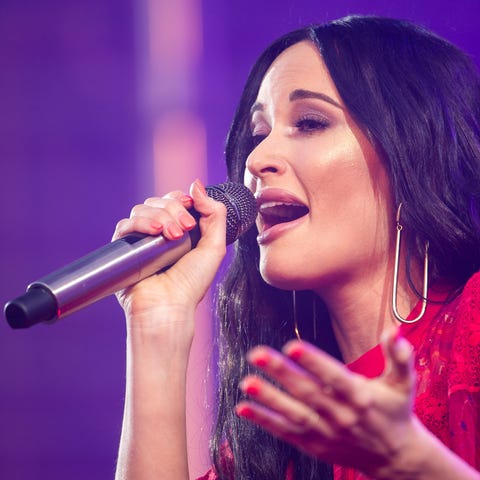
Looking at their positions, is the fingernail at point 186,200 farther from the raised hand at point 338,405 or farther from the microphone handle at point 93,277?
the raised hand at point 338,405

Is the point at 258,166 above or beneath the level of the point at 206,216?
above

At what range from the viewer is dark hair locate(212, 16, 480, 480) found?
1.62 metres

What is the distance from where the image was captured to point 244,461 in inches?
70.3

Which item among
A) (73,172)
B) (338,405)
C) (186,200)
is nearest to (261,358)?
(338,405)

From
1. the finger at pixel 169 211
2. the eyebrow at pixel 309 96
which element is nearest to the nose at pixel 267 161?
the eyebrow at pixel 309 96

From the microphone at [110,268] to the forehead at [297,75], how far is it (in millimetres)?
274

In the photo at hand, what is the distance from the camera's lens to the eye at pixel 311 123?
Result: 1.67m

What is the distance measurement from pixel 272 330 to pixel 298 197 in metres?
0.45

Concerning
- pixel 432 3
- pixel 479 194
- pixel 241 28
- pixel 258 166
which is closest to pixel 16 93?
pixel 241 28

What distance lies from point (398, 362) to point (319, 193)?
2.62ft

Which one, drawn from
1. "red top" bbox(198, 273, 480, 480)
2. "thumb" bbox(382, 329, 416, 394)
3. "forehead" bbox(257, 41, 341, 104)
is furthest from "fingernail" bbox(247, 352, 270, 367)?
"forehead" bbox(257, 41, 341, 104)

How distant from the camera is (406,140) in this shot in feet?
5.38

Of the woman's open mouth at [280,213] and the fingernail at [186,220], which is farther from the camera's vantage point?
the woman's open mouth at [280,213]

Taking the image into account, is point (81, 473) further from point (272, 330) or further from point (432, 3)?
point (432, 3)
